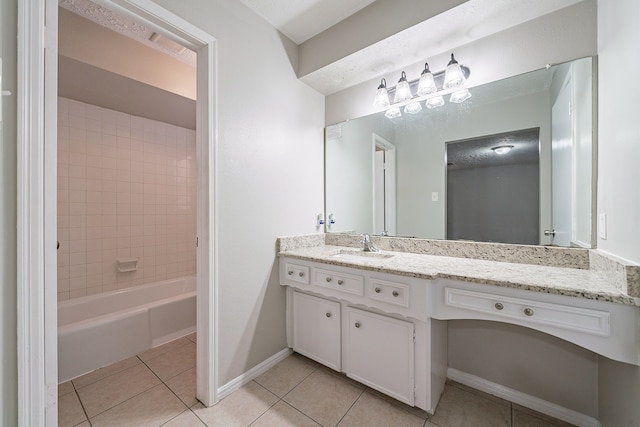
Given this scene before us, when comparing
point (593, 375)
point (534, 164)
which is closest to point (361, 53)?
point (534, 164)

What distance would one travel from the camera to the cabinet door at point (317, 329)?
163cm

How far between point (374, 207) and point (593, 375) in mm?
1536

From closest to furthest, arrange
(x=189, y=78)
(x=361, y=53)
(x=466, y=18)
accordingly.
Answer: (x=466, y=18) < (x=361, y=53) < (x=189, y=78)

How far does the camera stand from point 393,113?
194 cm

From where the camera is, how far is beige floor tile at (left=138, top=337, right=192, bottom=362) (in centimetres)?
193

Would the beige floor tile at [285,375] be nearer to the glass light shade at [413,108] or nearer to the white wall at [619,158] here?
the white wall at [619,158]

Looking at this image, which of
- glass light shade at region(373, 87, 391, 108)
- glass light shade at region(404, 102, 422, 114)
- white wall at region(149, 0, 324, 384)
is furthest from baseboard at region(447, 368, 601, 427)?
glass light shade at region(373, 87, 391, 108)

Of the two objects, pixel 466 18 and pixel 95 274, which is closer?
pixel 466 18

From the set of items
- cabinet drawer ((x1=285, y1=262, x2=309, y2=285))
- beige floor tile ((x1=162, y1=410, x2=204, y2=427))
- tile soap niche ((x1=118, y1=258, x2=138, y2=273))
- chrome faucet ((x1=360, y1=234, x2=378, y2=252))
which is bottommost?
beige floor tile ((x1=162, y1=410, x2=204, y2=427))

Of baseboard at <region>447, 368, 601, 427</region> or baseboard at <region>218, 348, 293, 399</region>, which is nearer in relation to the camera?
baseboard at <region>447, 368, 601, 427</region>

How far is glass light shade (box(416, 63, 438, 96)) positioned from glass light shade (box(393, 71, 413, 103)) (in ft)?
0.33

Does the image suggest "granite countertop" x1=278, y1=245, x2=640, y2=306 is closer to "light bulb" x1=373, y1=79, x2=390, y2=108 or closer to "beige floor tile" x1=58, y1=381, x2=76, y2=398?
"light bulb" x1=373, y1=79, x2=390, y2=108

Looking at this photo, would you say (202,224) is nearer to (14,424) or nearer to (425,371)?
(14,424)

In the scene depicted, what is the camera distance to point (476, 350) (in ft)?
5.15
